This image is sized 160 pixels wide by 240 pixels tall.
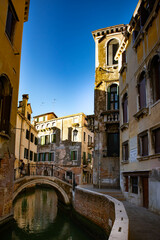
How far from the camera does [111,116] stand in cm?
1491

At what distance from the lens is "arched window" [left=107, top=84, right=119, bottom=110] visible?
15.5 metres

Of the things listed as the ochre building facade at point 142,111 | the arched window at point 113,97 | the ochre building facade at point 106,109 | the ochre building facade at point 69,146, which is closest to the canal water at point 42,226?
the ochre building facade at point 106,109

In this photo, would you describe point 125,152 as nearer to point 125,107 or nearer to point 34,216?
point 125,107

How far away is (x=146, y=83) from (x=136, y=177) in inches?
170

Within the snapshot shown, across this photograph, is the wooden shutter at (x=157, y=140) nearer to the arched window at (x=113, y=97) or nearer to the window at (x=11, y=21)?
the arched window at (x=113, y=97)

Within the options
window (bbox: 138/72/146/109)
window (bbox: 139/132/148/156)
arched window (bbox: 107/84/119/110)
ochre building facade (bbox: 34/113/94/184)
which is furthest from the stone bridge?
ochre building facade (bbox: 34/113/94/184)

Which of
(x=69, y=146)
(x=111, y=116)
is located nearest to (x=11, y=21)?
(x=111, y=116)

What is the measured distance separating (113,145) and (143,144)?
530 centimetres

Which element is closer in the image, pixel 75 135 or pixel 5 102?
pixel 5 102

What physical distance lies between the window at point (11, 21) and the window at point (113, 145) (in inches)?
348

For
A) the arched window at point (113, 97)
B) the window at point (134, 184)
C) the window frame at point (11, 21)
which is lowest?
the window at point (134, 184)

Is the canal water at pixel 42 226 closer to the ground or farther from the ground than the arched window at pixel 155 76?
closer to the ground

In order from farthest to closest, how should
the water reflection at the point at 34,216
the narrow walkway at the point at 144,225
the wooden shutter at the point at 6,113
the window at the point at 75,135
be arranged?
the window at the point at 75,135 < the water reflection at the point at 34,216 < the wooden shutter at the point at 6,113 < the narrow walkway at the point at 144,225

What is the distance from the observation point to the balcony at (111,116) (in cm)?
1471
